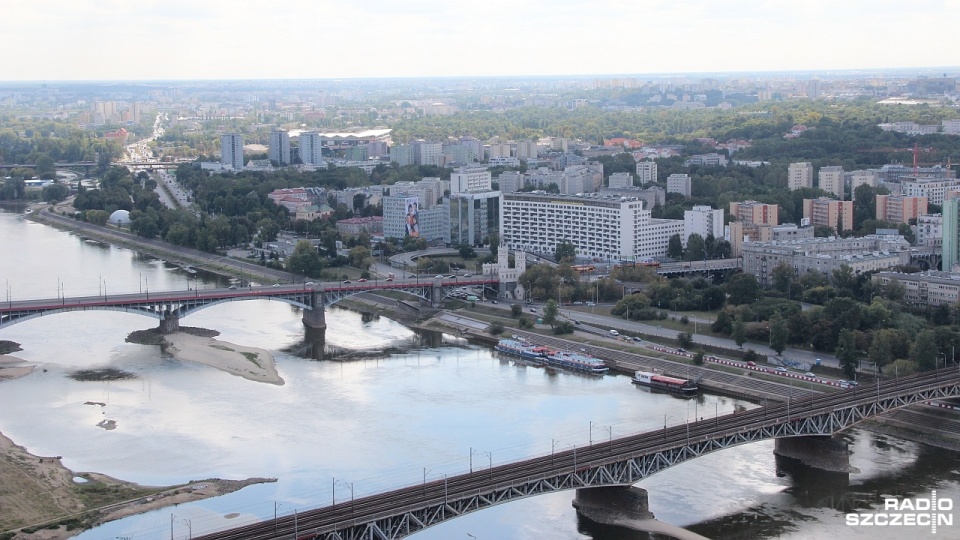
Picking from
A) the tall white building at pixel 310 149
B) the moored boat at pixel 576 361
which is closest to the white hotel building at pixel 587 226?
the moored boat at pixel 576 361

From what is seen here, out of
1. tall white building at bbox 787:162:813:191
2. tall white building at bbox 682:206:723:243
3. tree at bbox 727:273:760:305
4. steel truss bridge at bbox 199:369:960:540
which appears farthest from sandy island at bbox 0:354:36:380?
tall white building at bbox 787:162:813:191

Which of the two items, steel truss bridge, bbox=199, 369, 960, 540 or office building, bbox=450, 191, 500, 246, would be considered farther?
office building, bbox=450, 191, 500, 246

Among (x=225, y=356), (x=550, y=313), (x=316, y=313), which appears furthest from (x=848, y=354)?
(x=316, y=313)

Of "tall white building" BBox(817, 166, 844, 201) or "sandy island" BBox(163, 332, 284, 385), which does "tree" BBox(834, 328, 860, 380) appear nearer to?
"sandy island" BBox(163, 332, 284, 385)

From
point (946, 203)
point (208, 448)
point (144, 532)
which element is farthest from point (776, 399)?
point (946, 203)

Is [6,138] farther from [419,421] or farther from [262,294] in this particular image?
[419,421]

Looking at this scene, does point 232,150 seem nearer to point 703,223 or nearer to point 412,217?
point 412,217

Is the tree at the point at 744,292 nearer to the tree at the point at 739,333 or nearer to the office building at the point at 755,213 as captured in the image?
the tree at the point at 739,333
